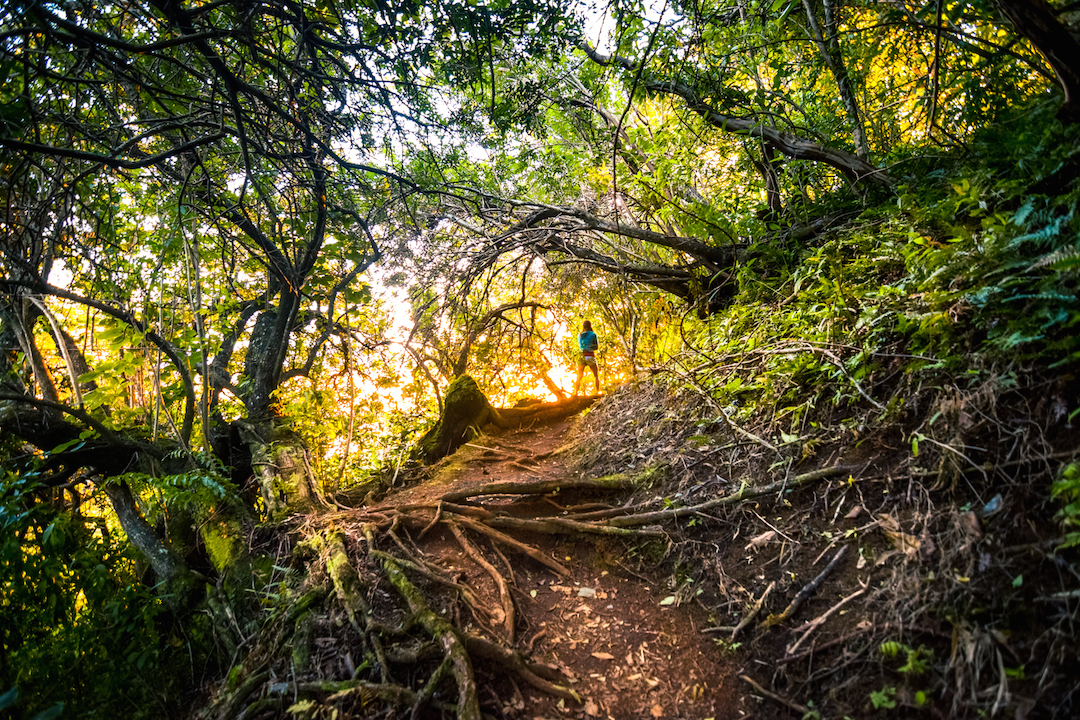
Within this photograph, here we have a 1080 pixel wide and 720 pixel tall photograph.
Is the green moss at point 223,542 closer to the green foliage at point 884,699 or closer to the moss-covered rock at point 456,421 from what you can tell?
the moss-covered rock at point 456,421

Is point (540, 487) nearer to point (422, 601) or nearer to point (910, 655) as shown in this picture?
point (422, 601)

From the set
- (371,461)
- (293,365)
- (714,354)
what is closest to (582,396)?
(371,461)

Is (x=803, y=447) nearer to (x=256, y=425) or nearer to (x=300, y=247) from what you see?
(x=300, y=247)

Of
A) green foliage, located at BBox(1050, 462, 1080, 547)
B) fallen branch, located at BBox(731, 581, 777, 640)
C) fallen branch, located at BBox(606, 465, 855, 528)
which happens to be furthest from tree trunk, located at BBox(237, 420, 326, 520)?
green foliage, located at BBox(1050, 462, 1080, 547)

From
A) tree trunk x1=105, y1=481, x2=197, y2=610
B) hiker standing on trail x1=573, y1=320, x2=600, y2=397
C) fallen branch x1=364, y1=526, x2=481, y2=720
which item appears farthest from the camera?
hiker standing on trail x1=573, y1=320, x2=600, y2=397

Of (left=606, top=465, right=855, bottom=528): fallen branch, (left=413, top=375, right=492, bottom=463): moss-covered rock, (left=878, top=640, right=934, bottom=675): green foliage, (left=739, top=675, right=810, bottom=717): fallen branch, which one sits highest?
(left=413, top=375, right=492, bottom=463): moss-covered rock

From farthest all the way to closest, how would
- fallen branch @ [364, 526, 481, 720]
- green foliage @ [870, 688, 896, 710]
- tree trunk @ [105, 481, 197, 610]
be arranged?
tree trunk @ [105, 481, 197, 610] → fallen branch @ [364, 526, 481, 720] → green foliage @ [870, 688, 896, 710]

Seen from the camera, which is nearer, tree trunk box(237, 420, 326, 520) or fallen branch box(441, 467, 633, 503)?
fallen branch box(441, 467, 633, 503)

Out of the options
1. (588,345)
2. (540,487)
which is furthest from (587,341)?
(540,487)

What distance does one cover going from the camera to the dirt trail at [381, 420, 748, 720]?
2551mm

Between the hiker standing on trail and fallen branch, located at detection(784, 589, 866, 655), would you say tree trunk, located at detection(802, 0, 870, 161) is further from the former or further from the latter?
the hiker standing on trail

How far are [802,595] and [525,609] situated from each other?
1.83 metres

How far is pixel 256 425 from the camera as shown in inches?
256

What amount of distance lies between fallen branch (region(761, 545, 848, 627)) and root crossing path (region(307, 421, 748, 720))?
1.11 feet
